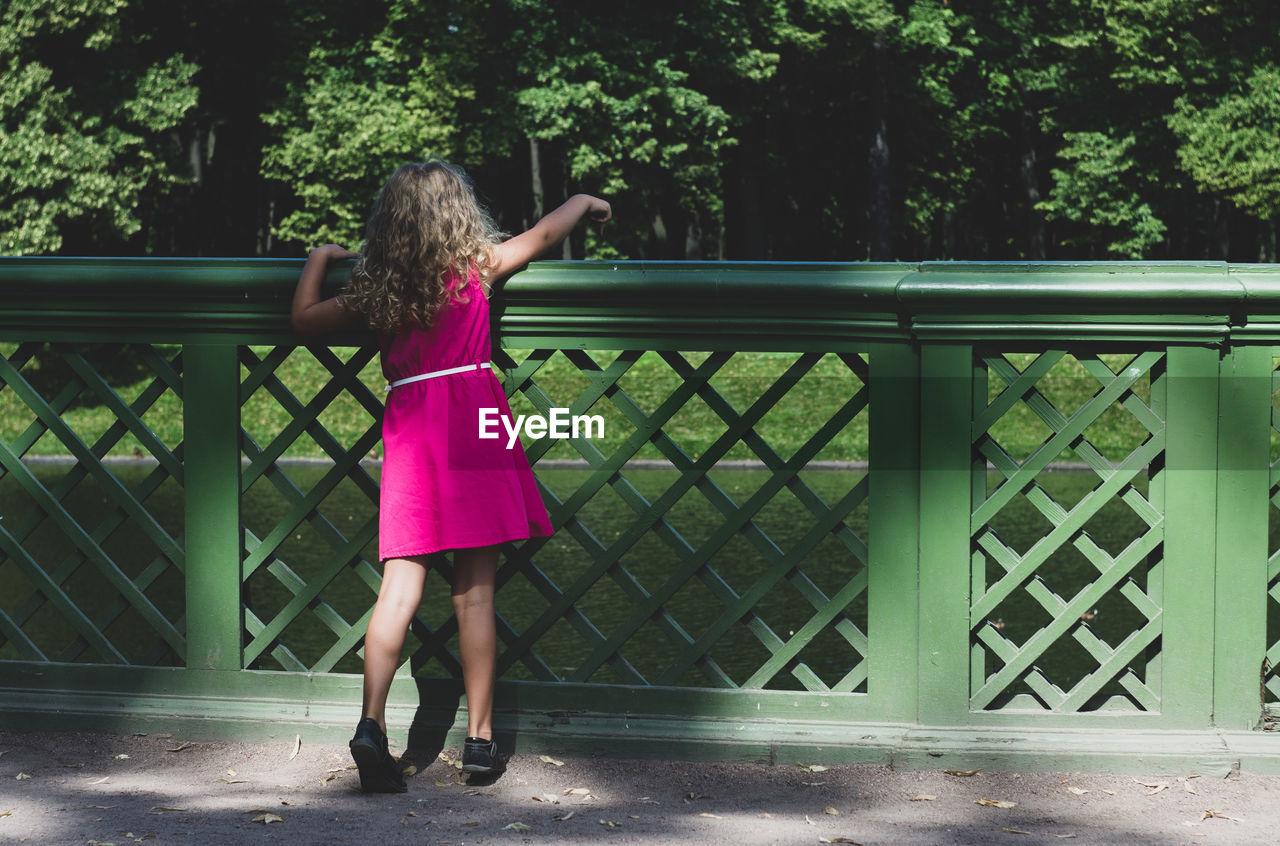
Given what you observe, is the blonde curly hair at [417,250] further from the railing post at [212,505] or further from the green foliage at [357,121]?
the green foliage at [357,121]

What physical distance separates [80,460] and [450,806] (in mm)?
1663

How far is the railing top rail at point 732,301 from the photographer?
3.81 meters

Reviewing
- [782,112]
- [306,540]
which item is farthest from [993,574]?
[782,112]

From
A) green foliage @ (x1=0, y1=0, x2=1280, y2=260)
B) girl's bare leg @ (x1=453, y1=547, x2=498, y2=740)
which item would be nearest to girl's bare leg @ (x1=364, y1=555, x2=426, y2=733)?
girl's bare leg @ (x1=453, y1=547, x2=498, y2=740)

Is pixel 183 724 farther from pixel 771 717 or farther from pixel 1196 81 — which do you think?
pixel 1196 81

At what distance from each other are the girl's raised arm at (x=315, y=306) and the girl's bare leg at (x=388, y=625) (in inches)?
27.0

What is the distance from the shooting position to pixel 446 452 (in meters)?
3.85

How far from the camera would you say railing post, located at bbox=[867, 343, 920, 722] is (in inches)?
156

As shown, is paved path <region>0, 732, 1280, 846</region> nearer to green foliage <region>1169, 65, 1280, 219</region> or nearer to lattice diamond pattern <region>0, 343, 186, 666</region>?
lattice diamond pattern <region>0, 343, 186, 666</region>

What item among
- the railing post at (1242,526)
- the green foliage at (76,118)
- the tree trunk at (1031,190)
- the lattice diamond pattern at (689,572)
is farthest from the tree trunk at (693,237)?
the railing post at (1242,526)

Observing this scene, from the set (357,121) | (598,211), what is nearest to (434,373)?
(598,211)

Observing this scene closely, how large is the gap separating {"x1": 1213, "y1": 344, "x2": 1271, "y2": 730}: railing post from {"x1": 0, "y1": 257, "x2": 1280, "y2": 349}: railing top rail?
0.43 feet

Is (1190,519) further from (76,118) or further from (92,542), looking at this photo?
(76,118)

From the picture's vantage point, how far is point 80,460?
439 cm
